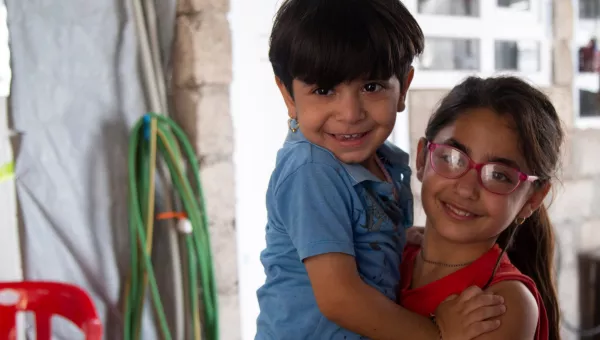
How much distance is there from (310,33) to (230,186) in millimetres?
1106

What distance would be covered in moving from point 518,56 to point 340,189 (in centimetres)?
218

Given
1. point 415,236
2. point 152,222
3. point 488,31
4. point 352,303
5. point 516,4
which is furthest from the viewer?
point 516,4

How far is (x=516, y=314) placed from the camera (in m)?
1.01

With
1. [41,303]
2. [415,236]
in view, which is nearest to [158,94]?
[41,303]

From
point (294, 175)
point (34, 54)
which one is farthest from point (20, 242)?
point (294, 175)

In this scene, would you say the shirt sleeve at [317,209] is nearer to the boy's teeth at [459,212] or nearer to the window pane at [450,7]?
the boy's teeth at [459,212]

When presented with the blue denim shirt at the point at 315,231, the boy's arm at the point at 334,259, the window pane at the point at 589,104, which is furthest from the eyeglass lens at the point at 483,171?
the window pane at the point at 589,104

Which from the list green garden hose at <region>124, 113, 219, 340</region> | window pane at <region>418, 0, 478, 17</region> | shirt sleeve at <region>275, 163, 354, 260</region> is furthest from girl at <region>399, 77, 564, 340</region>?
window pane at <region>418, 0, 478, 17</region>

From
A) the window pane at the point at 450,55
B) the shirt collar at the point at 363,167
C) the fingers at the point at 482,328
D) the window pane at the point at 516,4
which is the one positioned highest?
the window pane at the point at 516,4

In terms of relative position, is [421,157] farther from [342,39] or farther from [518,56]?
[518,56]

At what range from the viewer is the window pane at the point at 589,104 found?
3038 mm

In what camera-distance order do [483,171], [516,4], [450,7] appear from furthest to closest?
1. [516,4]
2. [450,7]
3. [483,171]

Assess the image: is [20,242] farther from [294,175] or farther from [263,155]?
[294,175]

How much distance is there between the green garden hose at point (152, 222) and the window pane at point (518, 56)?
5.33ft
